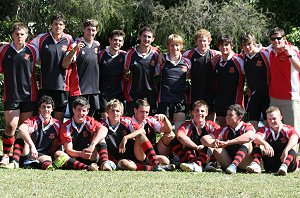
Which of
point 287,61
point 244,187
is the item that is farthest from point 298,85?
point 244,187

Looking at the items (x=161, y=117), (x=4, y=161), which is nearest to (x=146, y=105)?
(x=161, y=117)

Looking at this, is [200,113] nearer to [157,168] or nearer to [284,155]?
[157,168]

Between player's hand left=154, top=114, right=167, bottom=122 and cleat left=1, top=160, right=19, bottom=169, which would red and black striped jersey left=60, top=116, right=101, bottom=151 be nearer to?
cleat left=1, top=160, right=19, bottom=169

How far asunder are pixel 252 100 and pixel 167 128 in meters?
1.37

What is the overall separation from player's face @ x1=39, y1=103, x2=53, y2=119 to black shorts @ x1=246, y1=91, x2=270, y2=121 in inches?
113

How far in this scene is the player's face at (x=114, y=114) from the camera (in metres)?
9.45

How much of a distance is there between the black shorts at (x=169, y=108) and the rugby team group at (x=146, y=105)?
15mm

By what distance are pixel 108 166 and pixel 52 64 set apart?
1803 millimetres

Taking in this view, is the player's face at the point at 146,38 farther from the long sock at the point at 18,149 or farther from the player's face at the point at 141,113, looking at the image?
the long sock at the point at 18,149

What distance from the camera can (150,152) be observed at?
30.4ft

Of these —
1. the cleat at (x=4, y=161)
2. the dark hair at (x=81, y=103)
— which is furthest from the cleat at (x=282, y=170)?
the cleat at (x=4, y=161)

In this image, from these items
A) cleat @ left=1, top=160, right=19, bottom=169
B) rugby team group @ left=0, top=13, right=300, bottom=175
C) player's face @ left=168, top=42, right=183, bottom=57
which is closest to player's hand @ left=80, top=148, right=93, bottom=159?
rugby team group @ left=0, top=13, right=300, bottom=175

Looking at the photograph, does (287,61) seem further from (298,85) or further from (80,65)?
(80,65)

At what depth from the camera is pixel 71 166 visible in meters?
9.14
